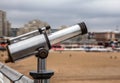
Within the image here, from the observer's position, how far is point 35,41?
3.03m

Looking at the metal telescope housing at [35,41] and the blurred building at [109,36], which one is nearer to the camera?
the metal telescope housing at [35,41]

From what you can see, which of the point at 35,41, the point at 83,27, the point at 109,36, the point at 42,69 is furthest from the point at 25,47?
the point at 109,36

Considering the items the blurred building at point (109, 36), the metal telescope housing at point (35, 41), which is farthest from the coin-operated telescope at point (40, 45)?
the blurred building at point (109, 36)

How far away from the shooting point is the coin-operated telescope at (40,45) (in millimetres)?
3012

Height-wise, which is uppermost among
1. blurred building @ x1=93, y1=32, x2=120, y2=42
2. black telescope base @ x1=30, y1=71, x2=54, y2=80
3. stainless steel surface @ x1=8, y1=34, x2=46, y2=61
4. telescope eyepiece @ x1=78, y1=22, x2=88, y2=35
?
telescope eyepiece @ x1=78, y1=22, x2=88, y2=35

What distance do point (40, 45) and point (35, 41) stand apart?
0.17ft

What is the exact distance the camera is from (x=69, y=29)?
10.2ft

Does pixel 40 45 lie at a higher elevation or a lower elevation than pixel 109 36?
higher

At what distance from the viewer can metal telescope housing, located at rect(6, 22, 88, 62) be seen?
9.87 ft

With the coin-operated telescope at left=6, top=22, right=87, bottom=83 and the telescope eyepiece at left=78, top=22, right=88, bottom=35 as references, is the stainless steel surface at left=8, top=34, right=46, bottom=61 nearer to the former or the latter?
the coin-operated telescope at left=6, top=22, right=87, bottom=83

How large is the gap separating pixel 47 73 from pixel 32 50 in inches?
8.6

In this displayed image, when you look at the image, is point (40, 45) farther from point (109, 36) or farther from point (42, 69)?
point (109, 36)

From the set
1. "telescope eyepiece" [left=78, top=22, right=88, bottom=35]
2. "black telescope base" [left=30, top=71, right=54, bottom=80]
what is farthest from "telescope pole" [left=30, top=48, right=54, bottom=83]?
"telescope eyepiece" [left=78, top=22, right=88, bottom=35]

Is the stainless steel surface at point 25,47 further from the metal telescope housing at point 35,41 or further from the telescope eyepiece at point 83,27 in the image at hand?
the telescope eyepiece at point 83,27
